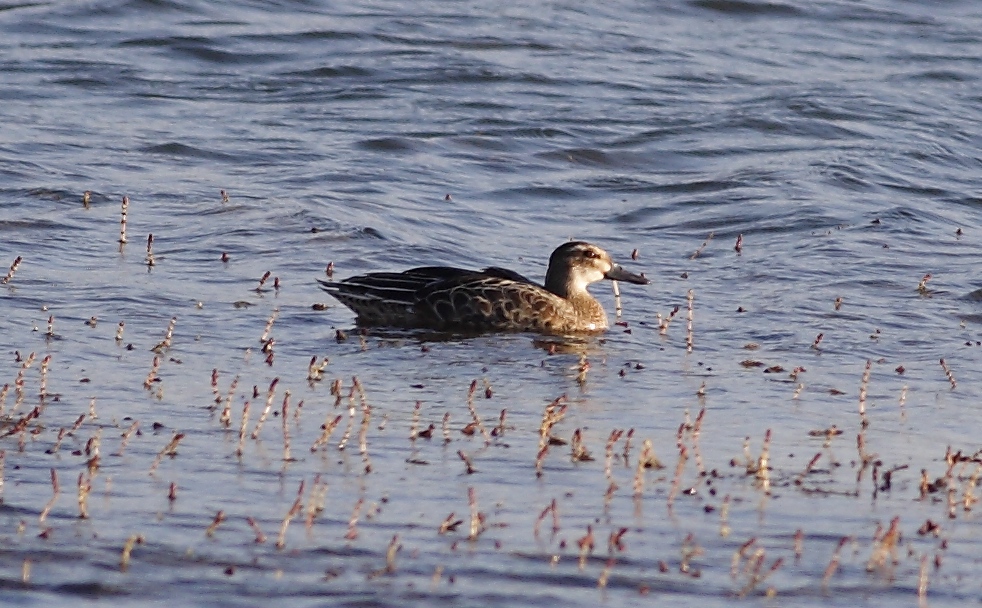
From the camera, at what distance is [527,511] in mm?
6242

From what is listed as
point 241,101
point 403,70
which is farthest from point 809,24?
point 241,101

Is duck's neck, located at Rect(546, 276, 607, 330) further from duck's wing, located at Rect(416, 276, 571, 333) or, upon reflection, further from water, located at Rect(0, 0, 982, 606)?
water, located at Rect(0, 0, 982, 606)

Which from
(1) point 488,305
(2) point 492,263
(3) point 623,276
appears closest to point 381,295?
(1) point 488,305

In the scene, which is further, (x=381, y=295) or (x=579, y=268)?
(x=579, y=268)

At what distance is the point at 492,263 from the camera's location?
41.0 feet

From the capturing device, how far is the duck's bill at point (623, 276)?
35.9 ft

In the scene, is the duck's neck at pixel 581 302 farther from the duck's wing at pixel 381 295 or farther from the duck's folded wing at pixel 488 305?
the duck's wing at pixel 381 295

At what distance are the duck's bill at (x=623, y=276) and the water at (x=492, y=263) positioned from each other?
190mm

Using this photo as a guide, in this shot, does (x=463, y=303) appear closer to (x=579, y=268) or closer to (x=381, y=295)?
(x=381, y=295)

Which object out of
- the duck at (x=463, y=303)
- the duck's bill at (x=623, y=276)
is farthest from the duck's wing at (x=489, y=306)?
the duck's bill at (x=623, y=276)

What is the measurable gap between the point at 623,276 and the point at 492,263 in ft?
5.65

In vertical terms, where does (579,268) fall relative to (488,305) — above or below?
above

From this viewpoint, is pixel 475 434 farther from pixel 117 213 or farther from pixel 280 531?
pixel 117 213

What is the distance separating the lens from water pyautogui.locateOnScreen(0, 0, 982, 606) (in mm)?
5801
